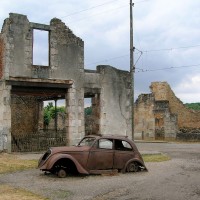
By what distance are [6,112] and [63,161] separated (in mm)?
6753

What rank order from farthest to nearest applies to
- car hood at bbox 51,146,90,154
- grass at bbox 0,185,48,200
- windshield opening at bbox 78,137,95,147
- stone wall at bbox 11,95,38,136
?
stone wall at bbox 11,95,38,136
windshield opening at bbox 78,137,95,147
car hood at bbox 51,146,90,154
grass at bbox 0,185,48,200

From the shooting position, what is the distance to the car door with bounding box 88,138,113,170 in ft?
43.2

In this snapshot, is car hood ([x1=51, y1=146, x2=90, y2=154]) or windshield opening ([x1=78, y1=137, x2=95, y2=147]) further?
windshield opening ([x1=78, y1=137, x2=95, y2=147])

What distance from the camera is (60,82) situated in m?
20.3

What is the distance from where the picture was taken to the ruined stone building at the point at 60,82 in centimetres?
1886

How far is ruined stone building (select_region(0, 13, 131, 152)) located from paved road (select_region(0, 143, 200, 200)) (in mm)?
6159

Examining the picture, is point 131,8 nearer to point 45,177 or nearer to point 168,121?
point 45,177

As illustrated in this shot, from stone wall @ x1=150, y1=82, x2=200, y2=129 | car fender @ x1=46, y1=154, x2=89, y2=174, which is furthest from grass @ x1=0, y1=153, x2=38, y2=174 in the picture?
stone wall @ x1=150, y1=82, x2=200, y2=129

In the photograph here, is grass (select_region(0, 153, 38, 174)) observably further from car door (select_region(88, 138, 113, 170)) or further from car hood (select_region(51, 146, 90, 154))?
car door (select_region(88, 138, 113, 170))

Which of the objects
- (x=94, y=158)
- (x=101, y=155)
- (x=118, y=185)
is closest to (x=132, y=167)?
(x=101, y=155)

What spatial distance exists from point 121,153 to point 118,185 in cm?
254

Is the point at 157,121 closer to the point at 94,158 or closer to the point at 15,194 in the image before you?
the point at 94,158

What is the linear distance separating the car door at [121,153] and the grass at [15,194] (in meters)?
4.11

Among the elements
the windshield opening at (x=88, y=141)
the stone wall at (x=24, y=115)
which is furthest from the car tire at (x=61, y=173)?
the stone wall at (x=24, y=115)
